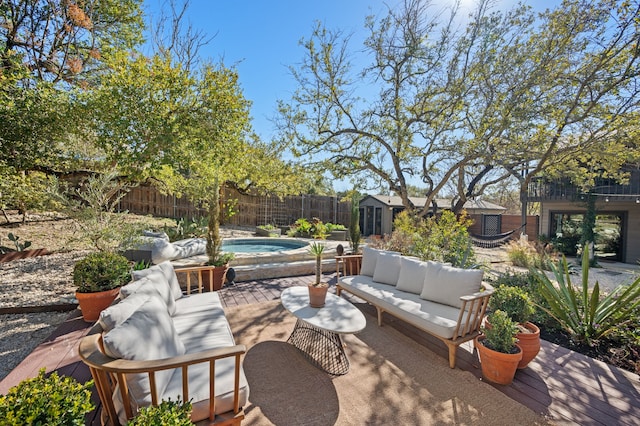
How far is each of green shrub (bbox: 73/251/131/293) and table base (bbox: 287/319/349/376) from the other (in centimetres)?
257

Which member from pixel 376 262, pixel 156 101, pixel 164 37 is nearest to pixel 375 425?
pixel 376 262

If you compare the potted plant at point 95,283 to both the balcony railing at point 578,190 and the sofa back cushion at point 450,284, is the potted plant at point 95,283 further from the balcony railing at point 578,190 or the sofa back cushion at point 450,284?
the balcony railing at point 578,190

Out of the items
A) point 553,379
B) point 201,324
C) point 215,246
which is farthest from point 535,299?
point 215,246

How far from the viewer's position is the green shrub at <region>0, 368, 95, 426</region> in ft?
4.04

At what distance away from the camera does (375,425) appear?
218 centimetres

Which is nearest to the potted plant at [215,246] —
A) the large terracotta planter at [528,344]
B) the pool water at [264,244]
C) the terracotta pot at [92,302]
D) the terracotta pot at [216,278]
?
the terracotta pot at [216,278]

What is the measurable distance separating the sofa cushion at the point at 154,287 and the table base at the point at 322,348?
144cm

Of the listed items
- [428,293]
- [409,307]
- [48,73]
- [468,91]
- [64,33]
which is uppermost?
[64,33]

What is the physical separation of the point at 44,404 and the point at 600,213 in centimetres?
1672

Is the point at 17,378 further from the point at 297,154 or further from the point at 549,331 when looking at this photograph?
the point at 297,154

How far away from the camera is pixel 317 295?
327 cm

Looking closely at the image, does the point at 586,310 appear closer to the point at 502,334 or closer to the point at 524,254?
the point at 502,334

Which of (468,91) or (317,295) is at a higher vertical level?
(468,91)

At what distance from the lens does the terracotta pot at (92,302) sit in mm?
3613
